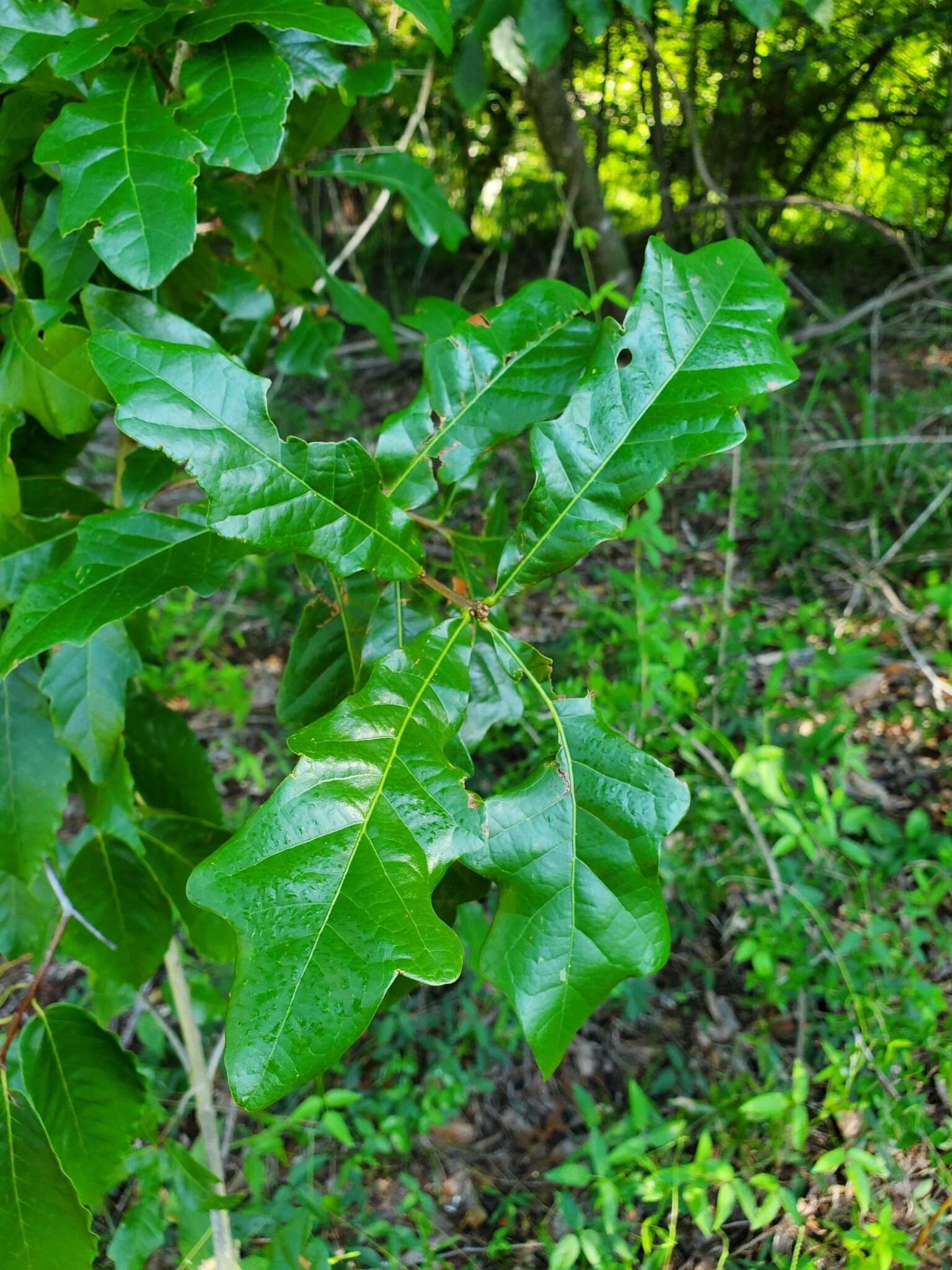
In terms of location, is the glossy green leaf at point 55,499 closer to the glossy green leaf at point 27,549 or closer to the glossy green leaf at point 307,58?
the glossy green leaf at point 27,549

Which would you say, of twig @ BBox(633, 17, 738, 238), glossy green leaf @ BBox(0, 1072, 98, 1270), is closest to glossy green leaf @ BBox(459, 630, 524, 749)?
glossy green leaf @ BBox(0, 1072, 98, 1270)

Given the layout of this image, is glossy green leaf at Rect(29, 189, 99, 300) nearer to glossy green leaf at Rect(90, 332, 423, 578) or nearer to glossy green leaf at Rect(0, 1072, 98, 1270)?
glossy green leaf at Rect(90, 332, 423, 578)

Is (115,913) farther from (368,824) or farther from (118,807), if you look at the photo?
(368,824)

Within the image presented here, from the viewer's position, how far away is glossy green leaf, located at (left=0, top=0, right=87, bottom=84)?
678 mm

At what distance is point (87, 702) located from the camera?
0.83m

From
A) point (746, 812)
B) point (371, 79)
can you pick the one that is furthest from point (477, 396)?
point (746, 812)

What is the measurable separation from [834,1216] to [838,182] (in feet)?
15.4

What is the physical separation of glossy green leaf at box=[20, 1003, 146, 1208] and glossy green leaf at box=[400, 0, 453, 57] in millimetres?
1028

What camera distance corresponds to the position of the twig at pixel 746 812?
170cm

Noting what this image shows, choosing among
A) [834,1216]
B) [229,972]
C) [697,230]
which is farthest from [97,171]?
[697,230]

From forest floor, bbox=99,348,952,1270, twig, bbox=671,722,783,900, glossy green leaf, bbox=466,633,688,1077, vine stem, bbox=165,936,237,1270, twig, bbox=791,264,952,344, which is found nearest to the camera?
glossy green leaf, bbox=466,633,688,1077

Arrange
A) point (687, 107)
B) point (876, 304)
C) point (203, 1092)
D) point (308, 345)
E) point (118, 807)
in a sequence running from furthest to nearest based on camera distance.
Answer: point (876, 304) < point (687, 107) < point (308, 345) < point (203, 1092) < point (118, 807)

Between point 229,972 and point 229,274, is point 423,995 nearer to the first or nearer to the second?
point 229,972

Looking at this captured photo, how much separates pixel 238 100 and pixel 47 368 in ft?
0.90
